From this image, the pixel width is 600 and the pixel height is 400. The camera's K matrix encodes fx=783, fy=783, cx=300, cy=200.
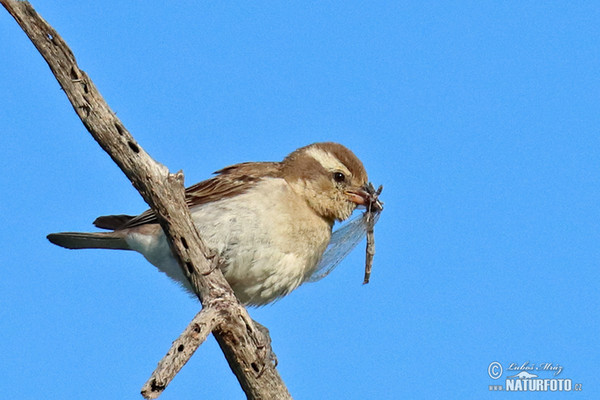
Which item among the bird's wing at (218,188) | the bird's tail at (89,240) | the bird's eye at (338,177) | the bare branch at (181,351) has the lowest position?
the bare branch at (181,351)

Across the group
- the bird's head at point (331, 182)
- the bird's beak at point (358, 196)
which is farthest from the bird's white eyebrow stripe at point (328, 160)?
the bird's beak at point (358, 196)

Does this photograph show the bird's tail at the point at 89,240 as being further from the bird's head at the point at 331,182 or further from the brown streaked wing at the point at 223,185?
the bird's head at the point at 331,182

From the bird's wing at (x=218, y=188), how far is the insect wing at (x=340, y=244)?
34.7 inches

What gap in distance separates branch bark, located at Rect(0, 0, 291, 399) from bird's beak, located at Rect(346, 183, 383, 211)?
2.04 meters

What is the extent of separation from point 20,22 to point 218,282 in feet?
7.53

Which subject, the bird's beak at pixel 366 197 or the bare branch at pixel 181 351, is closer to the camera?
the bare branch at pixel 181 351

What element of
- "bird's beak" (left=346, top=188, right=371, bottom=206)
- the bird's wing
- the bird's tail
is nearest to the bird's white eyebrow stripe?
"bird's beak" (left=346, top=188, right=371, bottom=206)

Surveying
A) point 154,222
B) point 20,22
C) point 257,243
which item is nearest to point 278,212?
point 257,243

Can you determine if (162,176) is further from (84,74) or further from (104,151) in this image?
(84,74)

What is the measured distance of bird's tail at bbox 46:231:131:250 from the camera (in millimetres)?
7904

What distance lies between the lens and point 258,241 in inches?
274

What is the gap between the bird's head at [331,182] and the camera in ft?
25.5

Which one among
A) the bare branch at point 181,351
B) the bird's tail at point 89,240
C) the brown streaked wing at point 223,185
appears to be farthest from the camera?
the bird's tail at point 89,240

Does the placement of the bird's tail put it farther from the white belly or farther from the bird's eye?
the bird's eye
